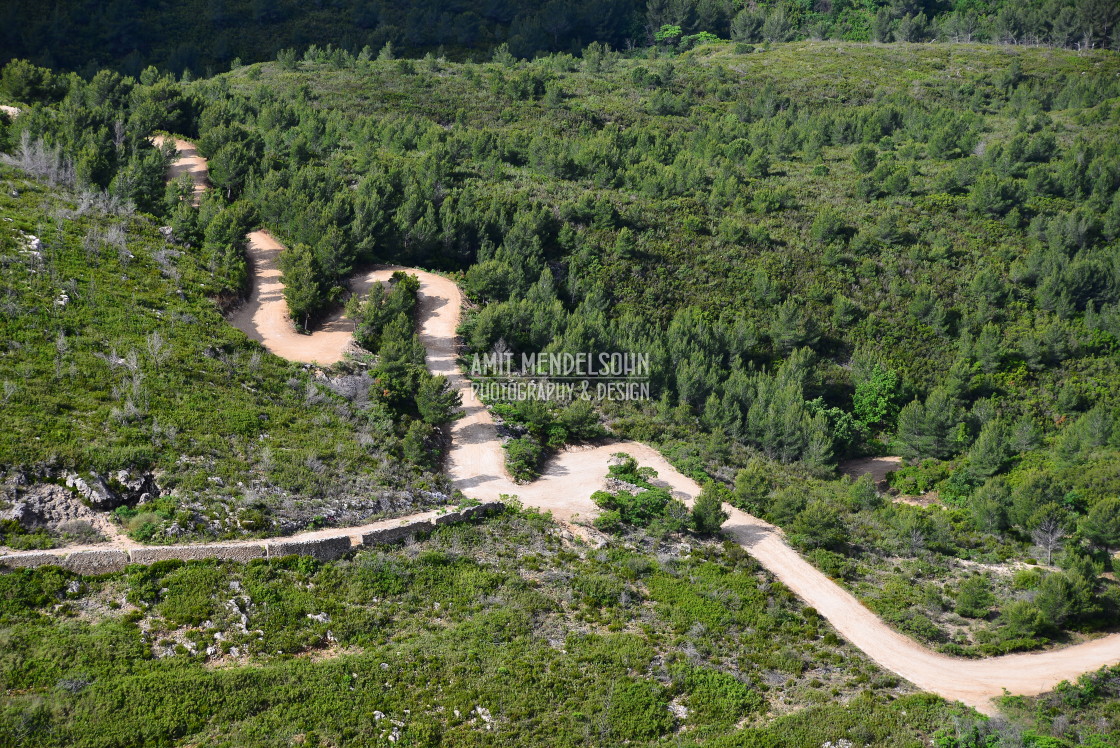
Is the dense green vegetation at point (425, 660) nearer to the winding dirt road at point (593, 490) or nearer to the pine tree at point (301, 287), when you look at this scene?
the winding dirt road at point (593, 490)

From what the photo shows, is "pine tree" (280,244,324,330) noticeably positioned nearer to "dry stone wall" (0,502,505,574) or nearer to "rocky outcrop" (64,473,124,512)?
"dry stone wall" (0,502,505,574)

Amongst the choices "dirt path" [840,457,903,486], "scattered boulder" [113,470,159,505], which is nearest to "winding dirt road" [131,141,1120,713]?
"scattered boulder" [113,470,159,505]

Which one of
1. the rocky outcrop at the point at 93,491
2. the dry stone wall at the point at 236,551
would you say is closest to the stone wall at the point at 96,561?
the dry stone wall at the point at 236,551

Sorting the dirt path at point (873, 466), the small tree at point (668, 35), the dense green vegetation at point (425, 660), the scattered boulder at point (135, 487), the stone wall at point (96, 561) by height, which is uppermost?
the small tree at point (668, 35)

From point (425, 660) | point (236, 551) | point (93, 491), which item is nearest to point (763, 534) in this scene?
point (425, 660)

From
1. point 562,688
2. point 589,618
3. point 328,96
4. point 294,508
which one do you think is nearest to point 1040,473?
point 589,618

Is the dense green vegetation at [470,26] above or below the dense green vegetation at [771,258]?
above

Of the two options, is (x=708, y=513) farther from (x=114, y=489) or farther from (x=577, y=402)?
(x=114, y=489)
